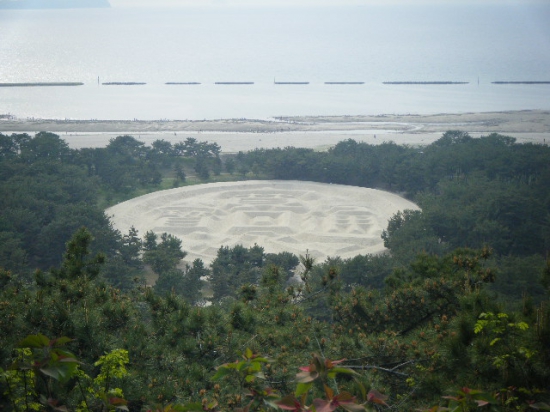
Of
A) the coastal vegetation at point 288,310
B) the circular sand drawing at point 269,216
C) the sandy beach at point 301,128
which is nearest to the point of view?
the coastal vegetation at point 288,310

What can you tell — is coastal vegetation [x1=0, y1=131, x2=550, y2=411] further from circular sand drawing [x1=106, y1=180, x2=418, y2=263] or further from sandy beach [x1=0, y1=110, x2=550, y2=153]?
sandy beach [x1=0, y1=110, x2=550, y2=153]

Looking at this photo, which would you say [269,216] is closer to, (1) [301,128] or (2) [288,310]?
(2) [288,310]

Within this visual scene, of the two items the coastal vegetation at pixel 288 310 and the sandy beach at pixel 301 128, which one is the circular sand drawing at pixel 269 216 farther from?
the sandy beach at pixel 301 128

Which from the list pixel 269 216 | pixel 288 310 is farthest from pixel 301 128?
pixel 288 310

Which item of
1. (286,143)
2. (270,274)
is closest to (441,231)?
(270,274)

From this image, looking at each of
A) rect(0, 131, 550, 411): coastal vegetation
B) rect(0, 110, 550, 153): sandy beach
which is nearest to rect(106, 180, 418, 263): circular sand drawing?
rect(0, 131, 550, 411): coastal vegetation

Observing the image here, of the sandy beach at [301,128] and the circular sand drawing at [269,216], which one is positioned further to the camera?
the sandy beach at [301,128]

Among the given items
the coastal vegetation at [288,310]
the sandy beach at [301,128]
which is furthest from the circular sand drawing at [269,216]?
the sandy beach at [301,128]
